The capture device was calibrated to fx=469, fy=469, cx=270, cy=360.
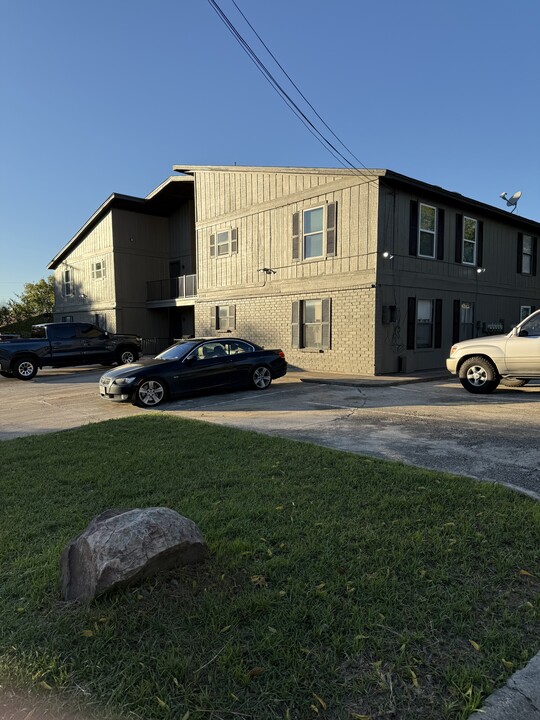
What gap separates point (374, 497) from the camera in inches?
159

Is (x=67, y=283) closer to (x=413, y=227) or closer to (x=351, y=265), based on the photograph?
(x=351, y=265)

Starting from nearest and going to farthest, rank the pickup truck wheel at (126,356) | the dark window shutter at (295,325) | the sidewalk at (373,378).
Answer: the sidewalk at (373,378)
the dark window shutter at (295,325)
the pickup truck wheel at (126,356)

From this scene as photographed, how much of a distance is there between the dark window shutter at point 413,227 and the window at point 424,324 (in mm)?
1507

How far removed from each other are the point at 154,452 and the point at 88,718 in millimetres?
3893

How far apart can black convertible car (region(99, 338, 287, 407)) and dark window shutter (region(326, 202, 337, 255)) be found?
14.0 ft

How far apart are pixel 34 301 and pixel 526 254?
1557 inches

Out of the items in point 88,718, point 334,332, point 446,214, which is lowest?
point 88,718

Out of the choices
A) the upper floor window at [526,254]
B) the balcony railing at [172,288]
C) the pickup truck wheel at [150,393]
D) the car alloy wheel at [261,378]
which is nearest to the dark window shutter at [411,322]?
the car alloy wheel at [261,378]

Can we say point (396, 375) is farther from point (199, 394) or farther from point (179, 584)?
point (179, 584)

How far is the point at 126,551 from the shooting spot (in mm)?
2695

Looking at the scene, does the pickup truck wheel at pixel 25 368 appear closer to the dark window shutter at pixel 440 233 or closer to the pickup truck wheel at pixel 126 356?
the pickup truck wheel at pixel 126 356

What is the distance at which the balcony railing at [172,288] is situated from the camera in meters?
21.4

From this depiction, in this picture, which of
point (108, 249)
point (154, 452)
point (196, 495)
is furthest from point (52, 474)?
point (108, 249)

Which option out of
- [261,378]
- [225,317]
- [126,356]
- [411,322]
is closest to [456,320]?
[411,322]
